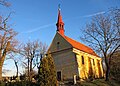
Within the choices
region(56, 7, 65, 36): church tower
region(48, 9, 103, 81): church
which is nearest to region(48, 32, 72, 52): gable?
region(48, 9, 103, 81): church

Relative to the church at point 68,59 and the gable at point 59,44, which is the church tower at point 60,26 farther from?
the gable at point 59,44

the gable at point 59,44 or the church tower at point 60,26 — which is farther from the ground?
the church tower at point 60,26

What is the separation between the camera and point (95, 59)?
4462 centimetres

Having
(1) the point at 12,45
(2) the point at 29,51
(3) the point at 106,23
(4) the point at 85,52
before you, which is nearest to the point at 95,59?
(4) the point at 85,52

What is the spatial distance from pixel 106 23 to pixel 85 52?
377 inches

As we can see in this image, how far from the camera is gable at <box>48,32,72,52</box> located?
36531 millimetres

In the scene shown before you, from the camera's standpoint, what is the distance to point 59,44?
3775 centimetres

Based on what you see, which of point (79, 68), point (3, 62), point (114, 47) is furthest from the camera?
point (79, 68)

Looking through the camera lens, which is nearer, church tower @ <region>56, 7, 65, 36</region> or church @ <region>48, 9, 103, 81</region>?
church @ <region>48, 9, 103, 81</region>

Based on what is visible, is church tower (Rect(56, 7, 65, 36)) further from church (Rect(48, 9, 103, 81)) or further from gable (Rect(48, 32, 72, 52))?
gable (Rect(48, 32, 72, 52))

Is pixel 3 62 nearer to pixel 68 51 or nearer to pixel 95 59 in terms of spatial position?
pixel 68 51

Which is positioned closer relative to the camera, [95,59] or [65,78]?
[65,78]

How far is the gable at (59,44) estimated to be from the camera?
3653 centimetres

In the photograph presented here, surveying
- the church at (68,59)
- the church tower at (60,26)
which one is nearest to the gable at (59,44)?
the church at (68,59)
